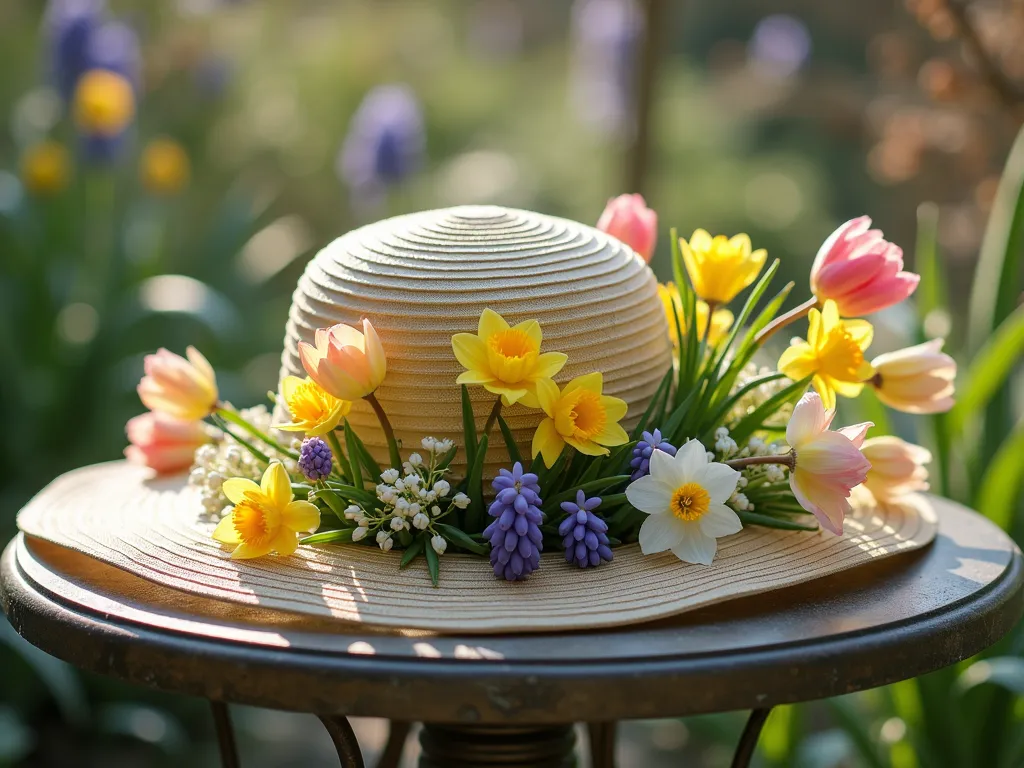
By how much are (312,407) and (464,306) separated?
183mm

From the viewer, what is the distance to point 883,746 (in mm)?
1957

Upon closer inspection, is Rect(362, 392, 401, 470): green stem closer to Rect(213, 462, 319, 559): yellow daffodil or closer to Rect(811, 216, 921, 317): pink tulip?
Rect(213, 462, 319, 559): yellow daffodil

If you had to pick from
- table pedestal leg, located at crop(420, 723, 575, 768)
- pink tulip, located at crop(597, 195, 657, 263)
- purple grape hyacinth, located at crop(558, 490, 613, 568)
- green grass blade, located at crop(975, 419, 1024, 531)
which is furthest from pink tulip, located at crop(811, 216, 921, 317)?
green grass blade, located at crop(975, 419, 1024, 531)

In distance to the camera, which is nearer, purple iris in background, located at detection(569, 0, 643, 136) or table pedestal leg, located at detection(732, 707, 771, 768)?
table pedestal leg, located at detection(732, 707, 771, 768)

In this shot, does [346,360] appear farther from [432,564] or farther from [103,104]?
[103,104]

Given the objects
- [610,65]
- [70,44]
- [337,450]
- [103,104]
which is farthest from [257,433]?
[610,65]

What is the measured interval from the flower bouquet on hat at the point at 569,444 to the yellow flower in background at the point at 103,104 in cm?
193

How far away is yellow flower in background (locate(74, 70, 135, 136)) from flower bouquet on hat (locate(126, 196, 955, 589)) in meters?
1.93

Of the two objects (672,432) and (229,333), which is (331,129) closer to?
(229,333)

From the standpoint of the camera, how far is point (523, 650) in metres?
0.92

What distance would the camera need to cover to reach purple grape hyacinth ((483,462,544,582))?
3.35ft

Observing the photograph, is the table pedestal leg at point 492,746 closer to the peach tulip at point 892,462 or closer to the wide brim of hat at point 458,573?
the wide brim of hat at point 458,573

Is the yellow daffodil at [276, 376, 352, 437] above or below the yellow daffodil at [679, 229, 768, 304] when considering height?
below

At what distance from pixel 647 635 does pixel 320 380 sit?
39 cm
